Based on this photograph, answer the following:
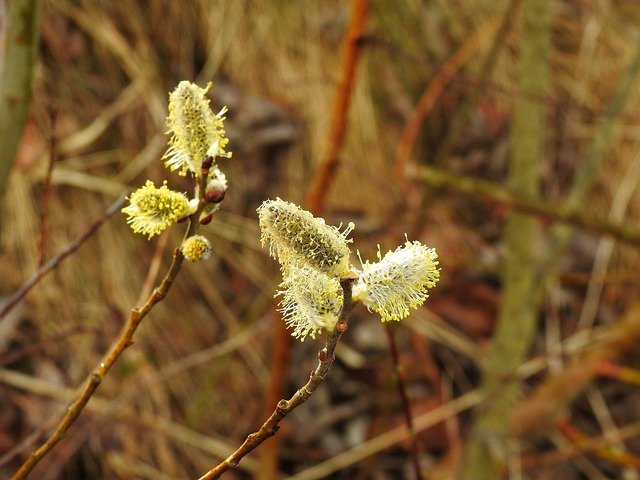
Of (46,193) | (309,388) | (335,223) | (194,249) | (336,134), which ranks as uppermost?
(335,223)

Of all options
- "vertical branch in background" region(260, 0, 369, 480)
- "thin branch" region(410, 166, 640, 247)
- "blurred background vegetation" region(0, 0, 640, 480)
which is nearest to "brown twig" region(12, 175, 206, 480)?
"vertical branch in background" region(260, 0, 369, 480)

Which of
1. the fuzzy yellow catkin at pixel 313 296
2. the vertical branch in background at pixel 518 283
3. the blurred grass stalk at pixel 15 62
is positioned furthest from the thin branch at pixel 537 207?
the fuzzy yellow catkin at pixel 313 296

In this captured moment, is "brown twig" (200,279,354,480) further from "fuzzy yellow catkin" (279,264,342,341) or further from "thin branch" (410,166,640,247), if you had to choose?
"thin branch" (410,166,640,247)

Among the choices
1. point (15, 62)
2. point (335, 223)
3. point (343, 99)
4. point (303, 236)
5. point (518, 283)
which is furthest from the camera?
point (335, 223)

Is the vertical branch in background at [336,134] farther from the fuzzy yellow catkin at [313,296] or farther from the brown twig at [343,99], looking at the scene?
the fuzzy yellow catkin at [313,296]

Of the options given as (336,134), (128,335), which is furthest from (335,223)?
(128,335)

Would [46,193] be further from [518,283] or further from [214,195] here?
[518,283]

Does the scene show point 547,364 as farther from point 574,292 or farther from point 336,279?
point 336,279
